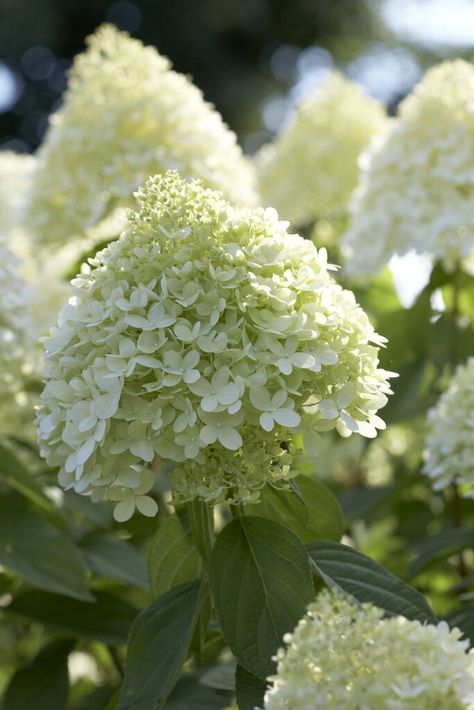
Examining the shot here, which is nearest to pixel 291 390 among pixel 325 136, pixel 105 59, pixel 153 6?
pixel 105 59

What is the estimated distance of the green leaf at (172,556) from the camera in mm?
1254

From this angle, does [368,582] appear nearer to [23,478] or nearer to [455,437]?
[455,437]

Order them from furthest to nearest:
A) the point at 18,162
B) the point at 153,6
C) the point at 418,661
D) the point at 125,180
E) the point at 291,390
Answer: the point at 153,6 → the point at 18,162 → the point at 125,180 → the point at 291,390 → the point at 418,661

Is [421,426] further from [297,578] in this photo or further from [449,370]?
[297,578]

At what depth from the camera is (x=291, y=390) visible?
3.44ft

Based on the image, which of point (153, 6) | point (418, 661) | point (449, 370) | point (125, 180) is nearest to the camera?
point (418, 661)

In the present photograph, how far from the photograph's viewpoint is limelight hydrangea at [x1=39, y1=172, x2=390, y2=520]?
3.43ft

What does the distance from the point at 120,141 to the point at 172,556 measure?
1016 mm

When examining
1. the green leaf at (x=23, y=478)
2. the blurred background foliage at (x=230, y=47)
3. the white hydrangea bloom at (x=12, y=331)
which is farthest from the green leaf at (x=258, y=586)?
the blurred background foliage at (x=230, y=47)

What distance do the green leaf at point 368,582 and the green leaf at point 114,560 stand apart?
52cm

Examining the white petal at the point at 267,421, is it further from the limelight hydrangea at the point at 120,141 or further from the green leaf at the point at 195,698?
the limelight hydrangea at the point at 120,141

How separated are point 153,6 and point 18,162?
27.1ft

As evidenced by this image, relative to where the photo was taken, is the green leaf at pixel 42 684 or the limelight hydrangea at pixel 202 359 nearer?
the limelight hydrangea at pixel 202 359

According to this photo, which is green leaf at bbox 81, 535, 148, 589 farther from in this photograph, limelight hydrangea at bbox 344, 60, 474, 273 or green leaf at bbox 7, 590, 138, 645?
limelight hydrangea at bbox 344, 60, 474, 273
